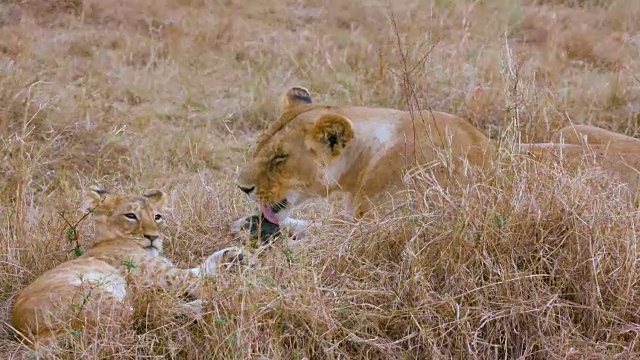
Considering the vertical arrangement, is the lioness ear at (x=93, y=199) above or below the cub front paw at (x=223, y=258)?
above

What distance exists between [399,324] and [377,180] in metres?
0.80

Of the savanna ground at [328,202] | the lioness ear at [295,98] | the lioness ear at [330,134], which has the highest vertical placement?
the lioness ear at [330,134]

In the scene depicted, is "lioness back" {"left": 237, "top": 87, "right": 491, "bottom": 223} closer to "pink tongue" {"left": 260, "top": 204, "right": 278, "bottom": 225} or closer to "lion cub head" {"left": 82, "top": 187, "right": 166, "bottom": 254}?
"pink tongue" {"left": 260, "top": 204, "right": 278, "bottom": 225}

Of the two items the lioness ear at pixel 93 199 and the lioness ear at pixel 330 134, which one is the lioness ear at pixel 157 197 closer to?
the lioness ear at pixel 93 199

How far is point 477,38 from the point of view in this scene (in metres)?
8.32

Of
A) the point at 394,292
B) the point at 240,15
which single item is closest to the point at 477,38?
the point at 240,15

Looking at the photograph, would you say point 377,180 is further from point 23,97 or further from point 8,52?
point 8,52

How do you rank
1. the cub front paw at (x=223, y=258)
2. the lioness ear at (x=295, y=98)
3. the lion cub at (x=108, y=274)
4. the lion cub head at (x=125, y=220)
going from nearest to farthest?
the lion cub at (x=108, y=274), the cub front paw at (x=223, y=258), the lion cub head at (x=125, y=220), the lioness ear at (x=295, y=98)

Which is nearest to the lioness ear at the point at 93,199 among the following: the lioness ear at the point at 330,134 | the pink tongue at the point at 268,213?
the pink tongue at the point at 268,213

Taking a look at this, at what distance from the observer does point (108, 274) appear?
3.37 meters

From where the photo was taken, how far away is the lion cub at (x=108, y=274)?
9.97ft

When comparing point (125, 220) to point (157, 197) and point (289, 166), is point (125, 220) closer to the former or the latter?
point (157, 197)

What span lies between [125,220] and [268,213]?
54 cm

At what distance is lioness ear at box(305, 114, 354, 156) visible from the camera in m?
3.69
